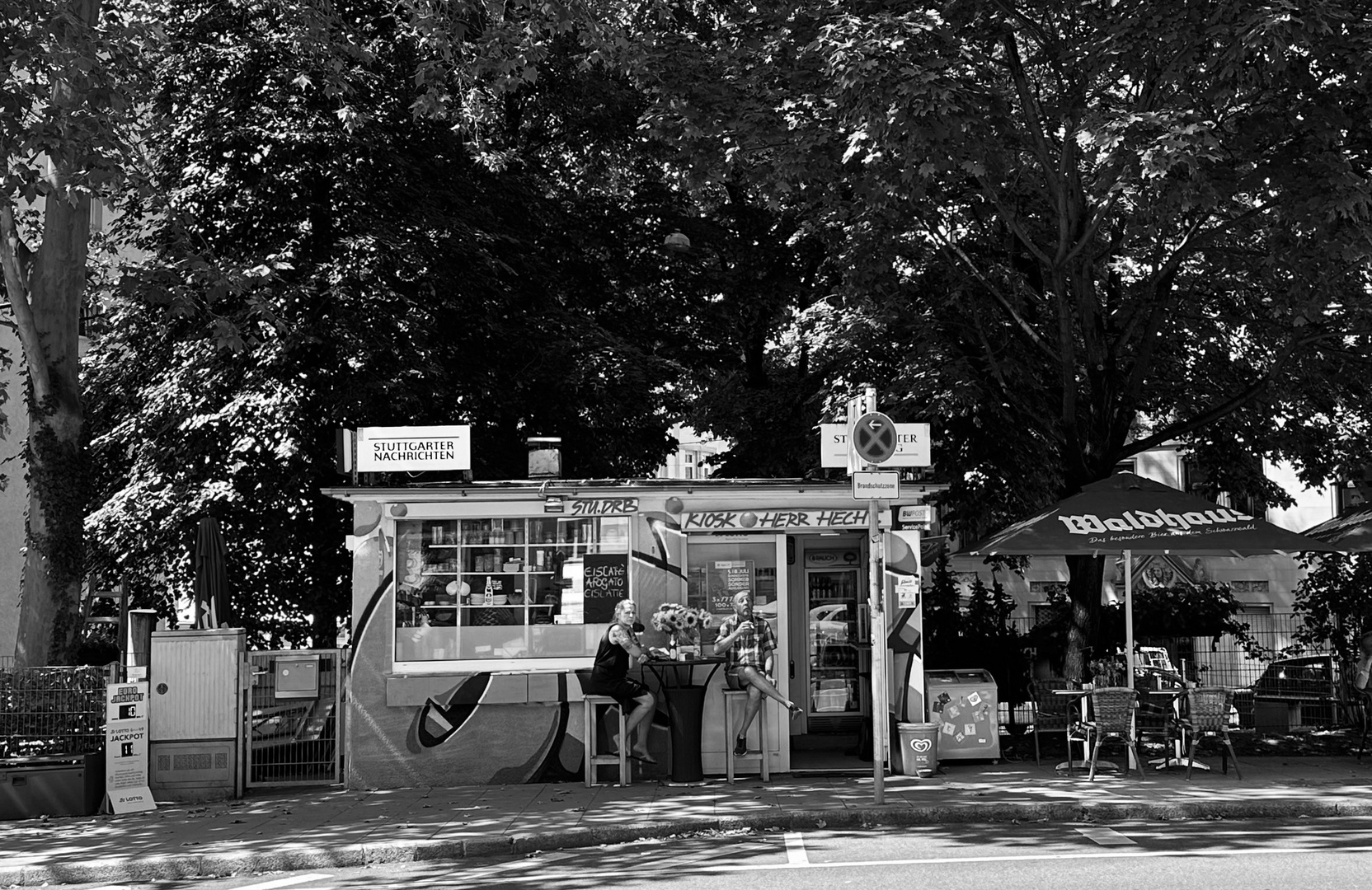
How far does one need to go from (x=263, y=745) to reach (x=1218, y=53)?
12.1 metres

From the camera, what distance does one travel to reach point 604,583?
13.8 m

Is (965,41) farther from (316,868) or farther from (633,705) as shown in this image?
(316,868)

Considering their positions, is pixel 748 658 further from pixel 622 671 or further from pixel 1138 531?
pixel 1138 531

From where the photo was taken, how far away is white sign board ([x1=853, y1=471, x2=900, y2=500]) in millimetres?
11805

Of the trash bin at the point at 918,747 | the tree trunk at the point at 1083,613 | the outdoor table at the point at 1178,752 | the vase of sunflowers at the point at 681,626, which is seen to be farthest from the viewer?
the tree trunk at the point at 1083,613

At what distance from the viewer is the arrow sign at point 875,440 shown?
38.9 ft

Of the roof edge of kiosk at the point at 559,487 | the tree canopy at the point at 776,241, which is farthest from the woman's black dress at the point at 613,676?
the tree canopy at the point at 776,241

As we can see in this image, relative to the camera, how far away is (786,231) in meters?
22.0

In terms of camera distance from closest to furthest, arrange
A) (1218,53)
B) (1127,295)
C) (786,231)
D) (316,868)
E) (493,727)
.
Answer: (316,868)
(1218,53)
(493,727)
(1127,295)
(786,231)

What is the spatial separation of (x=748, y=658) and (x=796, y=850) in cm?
336

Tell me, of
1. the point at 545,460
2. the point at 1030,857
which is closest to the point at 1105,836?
the point at 1030,857

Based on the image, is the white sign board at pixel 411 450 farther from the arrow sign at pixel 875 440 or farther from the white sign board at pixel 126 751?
the arrow sign at pixel 875 440

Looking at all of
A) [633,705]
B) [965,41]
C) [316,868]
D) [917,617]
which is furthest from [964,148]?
[316,868]

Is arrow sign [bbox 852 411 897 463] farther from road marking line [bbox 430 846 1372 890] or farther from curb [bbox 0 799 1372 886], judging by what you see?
road marking line [bbox 430 846 1372 890]
